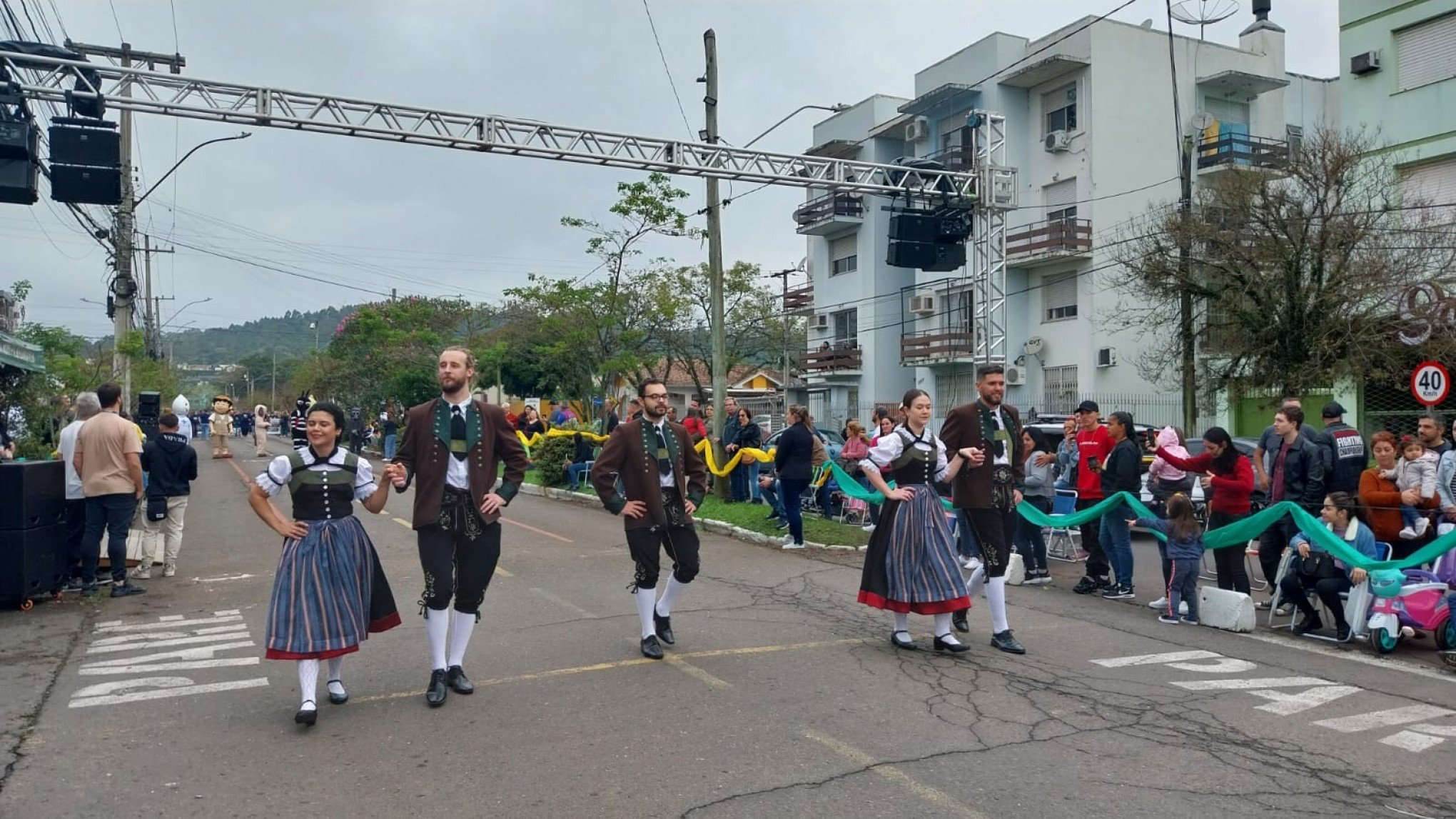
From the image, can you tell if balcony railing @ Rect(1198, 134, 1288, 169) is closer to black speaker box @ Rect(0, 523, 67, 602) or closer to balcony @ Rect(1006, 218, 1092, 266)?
balcony @ Rect(1006, 218, 1092, 266)

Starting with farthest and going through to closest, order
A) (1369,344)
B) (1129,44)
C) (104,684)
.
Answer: (1129,44) < (1369,344) < (104,684)

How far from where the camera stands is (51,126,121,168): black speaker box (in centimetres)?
1257

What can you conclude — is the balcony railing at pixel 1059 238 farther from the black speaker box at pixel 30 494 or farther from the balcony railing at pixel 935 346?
the black speaker box at pixel 30 494

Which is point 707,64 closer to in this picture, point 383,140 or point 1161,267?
point 383,140

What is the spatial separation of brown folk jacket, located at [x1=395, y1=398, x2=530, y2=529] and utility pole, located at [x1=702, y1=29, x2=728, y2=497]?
37.2 ft

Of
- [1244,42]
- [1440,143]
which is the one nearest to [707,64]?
[1440,143]

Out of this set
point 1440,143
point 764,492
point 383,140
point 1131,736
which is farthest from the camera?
point 1440,143

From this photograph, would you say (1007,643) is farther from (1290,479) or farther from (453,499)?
(453,499)

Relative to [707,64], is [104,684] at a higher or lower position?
lower

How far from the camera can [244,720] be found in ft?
20.4

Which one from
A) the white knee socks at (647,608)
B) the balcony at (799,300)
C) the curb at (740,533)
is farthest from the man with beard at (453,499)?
the balcony at (799,300)

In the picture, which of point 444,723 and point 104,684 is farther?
point 104,684

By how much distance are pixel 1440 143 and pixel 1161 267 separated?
7.17 metres

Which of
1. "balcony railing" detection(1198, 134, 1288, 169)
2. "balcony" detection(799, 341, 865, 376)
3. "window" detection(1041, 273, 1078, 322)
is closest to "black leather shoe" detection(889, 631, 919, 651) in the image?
"balcony railing" detection(1198, 134, 1288, 169)
